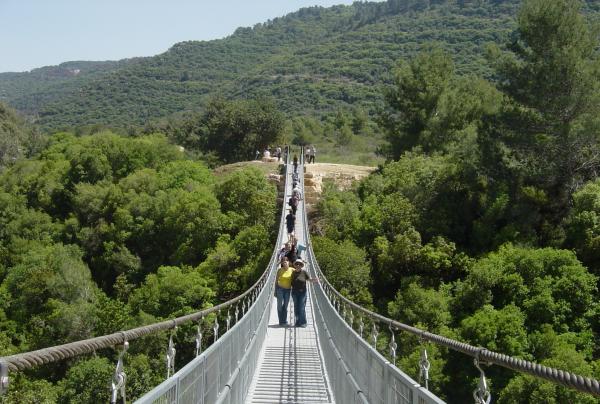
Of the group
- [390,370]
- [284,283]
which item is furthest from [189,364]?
[284,283]

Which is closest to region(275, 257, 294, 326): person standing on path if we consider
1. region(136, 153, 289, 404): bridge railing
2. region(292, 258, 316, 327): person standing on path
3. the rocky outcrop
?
region(292, 258, 316, 327): person standing on path

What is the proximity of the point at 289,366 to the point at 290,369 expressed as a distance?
0.72ft

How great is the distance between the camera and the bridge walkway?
9930mm

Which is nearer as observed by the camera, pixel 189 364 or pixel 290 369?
pixel 189 364

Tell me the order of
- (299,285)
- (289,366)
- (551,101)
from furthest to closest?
(551,101) → (299,285) → (289,366)

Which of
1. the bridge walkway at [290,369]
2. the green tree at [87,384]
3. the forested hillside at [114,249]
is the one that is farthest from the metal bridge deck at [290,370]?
the green tree at [87,384]

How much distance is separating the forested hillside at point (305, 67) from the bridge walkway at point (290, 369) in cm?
8906

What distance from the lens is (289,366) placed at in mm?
12297

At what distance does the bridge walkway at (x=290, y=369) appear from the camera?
9.93 metres

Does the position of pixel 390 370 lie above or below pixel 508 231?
above

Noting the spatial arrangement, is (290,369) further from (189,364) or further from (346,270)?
(346,270)

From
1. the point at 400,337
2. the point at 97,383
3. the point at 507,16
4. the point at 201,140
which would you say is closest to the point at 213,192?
the point at 97,383

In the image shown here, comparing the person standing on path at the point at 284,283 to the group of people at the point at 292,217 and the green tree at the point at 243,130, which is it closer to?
the group of people at the point at 292,217

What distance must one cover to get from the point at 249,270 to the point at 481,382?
33.2m
